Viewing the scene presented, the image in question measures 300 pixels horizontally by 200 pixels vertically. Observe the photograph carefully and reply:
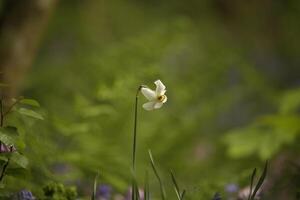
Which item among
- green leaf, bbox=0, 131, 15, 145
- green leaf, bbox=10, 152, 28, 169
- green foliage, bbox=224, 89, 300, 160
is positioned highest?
green foliage, bbox=224, 89, 300, 160

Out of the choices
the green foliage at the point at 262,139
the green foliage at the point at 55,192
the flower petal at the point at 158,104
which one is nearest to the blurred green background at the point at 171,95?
the green foliage at the point at 262,139

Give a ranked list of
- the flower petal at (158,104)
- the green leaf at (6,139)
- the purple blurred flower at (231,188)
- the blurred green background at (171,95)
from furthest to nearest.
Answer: the blurred green background at (171,95), the purple blurred flower at (231,188), the flower petal at (158,104), the green leaf at (6,139)

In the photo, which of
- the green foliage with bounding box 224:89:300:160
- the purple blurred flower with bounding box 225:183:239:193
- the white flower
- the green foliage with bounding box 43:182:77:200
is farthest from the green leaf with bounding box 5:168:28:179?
the green foliage with bounding box 224:89:300:160

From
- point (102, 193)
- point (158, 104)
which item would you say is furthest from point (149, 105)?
point (102, 193)

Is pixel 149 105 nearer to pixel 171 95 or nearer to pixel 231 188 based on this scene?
pixel 231 188

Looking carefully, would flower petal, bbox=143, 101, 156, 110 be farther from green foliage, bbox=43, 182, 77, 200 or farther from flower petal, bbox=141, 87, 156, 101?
green foliage, bbox=43, 182, 77, 200

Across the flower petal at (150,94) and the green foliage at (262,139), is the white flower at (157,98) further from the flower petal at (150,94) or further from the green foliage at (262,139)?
the green foliage at (262,139)

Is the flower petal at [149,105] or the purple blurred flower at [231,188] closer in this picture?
the flower petal at [149,105]

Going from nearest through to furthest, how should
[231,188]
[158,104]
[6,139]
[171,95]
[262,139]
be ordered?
1. [6,139]
2. [158,104]
3. [231,188]
4. [262,139]
5. [171,95]
